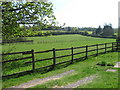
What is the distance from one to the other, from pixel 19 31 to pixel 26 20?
138 centimetres

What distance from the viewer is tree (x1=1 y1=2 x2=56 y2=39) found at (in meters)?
10.1

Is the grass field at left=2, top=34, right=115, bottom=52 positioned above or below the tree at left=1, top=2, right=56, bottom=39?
below

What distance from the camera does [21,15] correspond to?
35.6ft

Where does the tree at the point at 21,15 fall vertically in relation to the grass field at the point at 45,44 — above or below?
above

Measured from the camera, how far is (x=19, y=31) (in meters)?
12.2

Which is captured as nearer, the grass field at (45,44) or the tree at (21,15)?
the tree at (21,15)

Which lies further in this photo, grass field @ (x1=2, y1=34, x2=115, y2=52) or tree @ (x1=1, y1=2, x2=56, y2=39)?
grass field @ (x1=2, y1=34, x2=115, y2=52)

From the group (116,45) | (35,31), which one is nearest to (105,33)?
(116,45)

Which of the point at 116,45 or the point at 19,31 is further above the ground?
the point at 19,31

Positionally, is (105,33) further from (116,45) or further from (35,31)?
(35,31)

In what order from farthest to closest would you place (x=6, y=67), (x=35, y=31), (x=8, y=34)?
(x=35, y=31)
(x=8, y=34)
(x=6, y=67)

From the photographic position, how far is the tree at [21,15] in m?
10.1

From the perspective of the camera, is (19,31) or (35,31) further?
(35,31)

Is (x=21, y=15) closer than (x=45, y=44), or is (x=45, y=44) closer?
(x=21, y=15)
